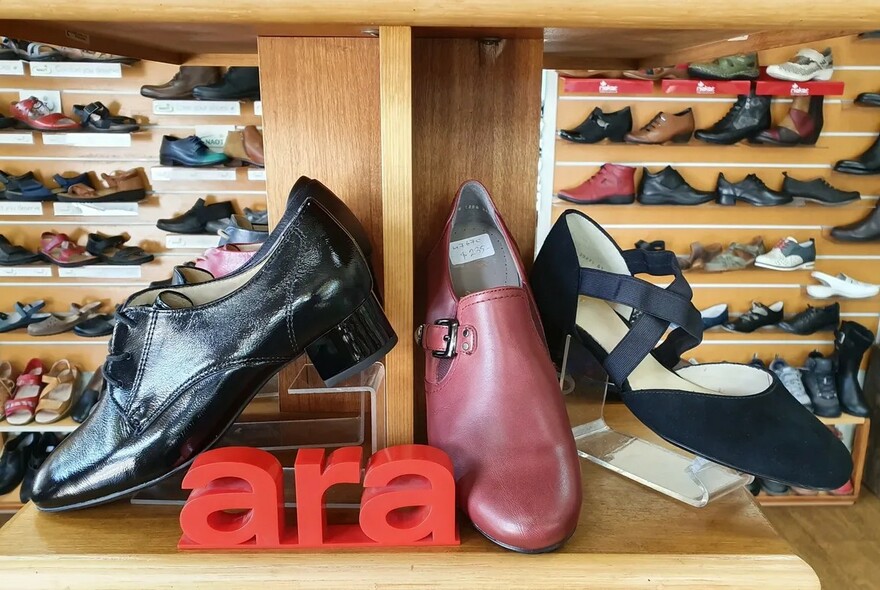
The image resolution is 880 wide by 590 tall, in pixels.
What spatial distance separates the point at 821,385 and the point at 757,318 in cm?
31

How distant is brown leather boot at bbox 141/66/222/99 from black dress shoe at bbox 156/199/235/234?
0.33 meters

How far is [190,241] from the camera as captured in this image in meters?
2.00

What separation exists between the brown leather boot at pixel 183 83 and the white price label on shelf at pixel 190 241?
17.0 inches

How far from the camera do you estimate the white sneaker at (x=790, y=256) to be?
207cm

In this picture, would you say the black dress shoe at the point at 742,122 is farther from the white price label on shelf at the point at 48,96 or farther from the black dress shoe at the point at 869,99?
the white price label on shelf at the point at 48,96

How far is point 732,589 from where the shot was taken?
1.34 ft

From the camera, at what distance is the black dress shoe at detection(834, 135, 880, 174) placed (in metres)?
2.04

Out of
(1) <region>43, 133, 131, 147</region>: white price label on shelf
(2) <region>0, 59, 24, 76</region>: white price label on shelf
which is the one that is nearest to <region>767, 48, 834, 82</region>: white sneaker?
(1) <region>43, 133, 131, 147</region>: white price label on shelf

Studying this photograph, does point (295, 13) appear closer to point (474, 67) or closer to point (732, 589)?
point (474, 67)

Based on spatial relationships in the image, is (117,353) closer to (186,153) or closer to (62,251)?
(186,153)

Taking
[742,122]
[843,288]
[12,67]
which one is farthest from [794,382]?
[12,67]

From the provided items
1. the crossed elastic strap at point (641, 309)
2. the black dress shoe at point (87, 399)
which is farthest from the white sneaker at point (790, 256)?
the black dress shoe at point (87, 399)

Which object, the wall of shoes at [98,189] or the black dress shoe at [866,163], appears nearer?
the wall of shoes at [98,189]

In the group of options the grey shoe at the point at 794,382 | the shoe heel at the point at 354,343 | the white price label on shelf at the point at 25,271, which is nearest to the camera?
the shoe heel at the point at 354,343
